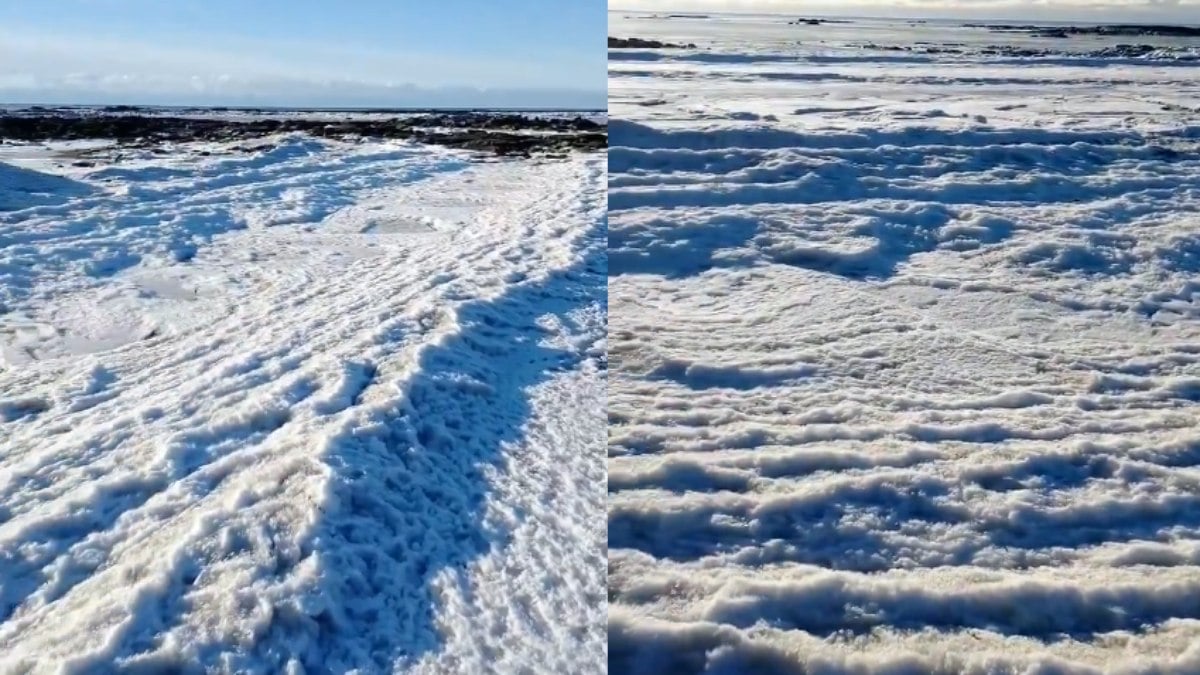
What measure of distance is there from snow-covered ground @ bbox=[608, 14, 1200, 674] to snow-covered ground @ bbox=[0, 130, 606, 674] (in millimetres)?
577

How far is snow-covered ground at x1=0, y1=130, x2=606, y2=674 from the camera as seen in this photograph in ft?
12.3

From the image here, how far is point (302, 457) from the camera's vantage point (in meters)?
5.02

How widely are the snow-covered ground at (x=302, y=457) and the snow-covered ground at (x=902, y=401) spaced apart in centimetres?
58

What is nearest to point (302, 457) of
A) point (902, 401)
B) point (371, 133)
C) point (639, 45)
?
point (902, 401)

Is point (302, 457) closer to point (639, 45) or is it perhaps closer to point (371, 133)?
point (639, 45)

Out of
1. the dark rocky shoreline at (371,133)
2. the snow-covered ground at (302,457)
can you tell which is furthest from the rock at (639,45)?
the snow-covered ground at (302,457)

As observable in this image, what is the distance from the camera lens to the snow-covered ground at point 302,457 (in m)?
3.76

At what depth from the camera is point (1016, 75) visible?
24312mm

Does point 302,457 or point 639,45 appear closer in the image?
point 302,457

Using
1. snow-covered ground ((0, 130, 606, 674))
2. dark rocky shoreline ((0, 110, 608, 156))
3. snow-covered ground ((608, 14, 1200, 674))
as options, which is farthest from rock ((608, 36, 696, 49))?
snow-covered ground ((0, 130, 606, 674))

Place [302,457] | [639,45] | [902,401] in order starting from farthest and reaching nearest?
1. [639,45]
2. [902,401]
3. [302,457]

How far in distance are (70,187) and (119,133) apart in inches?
676

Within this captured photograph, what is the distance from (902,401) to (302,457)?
11.0 ft

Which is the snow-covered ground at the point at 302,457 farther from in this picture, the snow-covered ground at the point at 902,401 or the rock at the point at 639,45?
the rock at the point at 639,45
